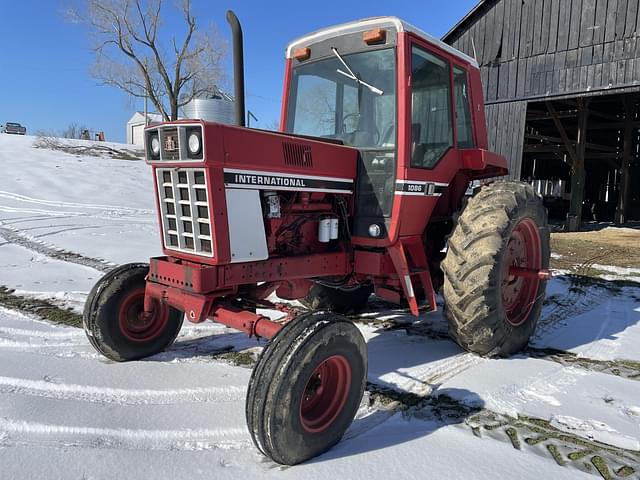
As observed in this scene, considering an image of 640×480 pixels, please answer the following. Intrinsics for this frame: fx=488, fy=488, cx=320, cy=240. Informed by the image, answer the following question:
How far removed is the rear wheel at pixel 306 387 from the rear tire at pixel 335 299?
221 centimetres

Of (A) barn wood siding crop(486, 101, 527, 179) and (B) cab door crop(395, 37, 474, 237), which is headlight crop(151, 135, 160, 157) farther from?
(A) barn wood siding crop(486, 101, 527, 179)

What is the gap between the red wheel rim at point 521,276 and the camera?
14.1 ft

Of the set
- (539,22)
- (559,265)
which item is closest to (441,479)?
(559,265)

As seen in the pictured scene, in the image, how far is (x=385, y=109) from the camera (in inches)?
147

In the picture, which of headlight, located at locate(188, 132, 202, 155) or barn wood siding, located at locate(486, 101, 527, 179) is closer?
headlight, located at locate(188, 132, 202, 155)

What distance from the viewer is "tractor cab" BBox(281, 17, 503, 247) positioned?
3617 mm

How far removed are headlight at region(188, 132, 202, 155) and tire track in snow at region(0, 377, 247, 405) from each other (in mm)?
1532

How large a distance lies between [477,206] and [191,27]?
27412 millimetres

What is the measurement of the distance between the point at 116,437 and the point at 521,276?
11.1 feet

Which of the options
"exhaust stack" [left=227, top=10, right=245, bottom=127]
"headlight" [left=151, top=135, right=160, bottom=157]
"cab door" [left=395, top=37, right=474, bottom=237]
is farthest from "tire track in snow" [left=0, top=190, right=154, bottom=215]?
"cab door" [left=395, top=37, right=474, bottom=237]

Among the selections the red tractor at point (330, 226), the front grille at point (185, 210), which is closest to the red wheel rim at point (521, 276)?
the red tractor at point (330, 226)

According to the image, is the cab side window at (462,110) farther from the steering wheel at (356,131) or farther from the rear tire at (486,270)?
the steering wheel at (356,131)

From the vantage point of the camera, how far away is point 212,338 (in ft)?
13.9

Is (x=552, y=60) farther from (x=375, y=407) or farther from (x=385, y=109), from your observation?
(x=375, y=407)
